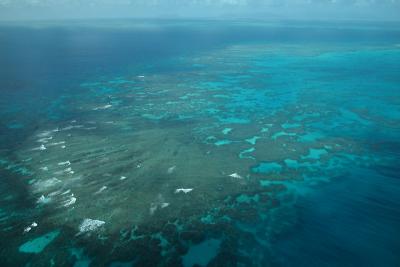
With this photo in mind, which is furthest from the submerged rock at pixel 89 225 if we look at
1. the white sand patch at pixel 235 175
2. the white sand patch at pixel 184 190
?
the white sand patch at pixel 235 175

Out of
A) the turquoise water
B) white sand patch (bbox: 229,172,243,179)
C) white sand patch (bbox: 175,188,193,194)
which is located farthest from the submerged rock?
white sand patch (bbox: 229,172,243,179)

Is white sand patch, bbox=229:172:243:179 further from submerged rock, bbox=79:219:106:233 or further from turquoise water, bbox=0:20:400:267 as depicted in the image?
submerged rock, bbox=79:219:106:233

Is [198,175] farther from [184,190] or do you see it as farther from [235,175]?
[235,175]

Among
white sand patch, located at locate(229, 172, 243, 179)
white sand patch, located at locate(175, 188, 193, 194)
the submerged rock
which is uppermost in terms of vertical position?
the submerged rock

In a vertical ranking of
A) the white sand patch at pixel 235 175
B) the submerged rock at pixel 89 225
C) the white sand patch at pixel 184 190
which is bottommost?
the white sand patch at pixel 235 175

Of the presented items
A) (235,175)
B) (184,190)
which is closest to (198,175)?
(184,190)

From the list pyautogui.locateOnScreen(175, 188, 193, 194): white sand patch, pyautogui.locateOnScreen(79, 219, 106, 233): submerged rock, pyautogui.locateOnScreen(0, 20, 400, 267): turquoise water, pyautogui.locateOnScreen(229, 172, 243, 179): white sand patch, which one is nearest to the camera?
pyautogui.locateOnScreen(0, 20, 400, 267): turquoise water

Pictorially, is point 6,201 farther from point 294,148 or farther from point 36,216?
point 294,148

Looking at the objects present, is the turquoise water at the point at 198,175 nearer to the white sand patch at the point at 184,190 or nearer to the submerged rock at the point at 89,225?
the submerged rock at the point at 89,225
